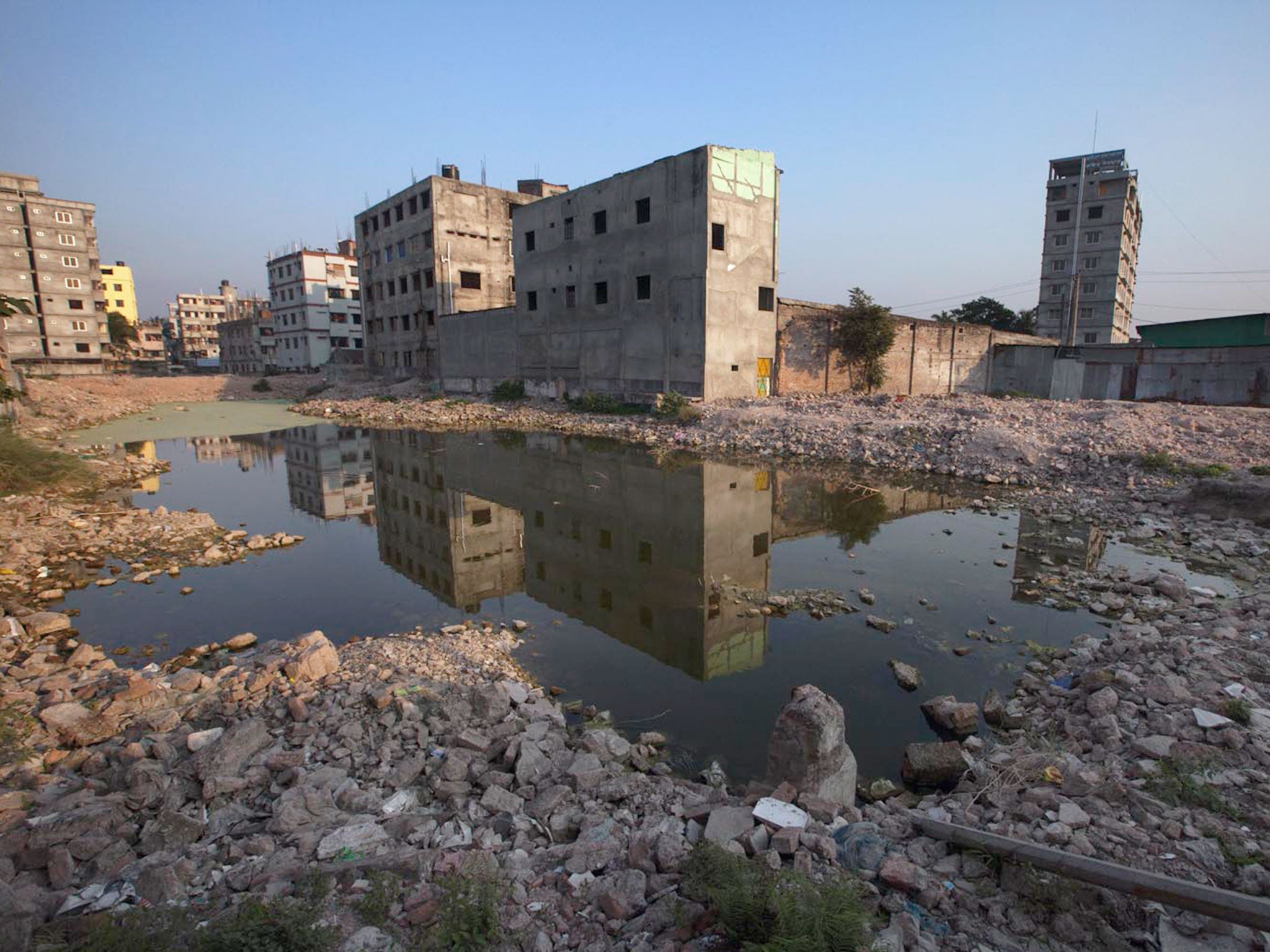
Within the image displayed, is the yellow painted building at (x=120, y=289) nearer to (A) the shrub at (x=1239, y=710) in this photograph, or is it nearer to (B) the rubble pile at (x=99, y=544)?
(B) the rubble pile at (x=99, y=544)

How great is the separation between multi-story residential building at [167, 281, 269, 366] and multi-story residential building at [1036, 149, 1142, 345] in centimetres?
7820

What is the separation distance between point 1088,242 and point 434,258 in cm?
4544

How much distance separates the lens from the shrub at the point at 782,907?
2.18m

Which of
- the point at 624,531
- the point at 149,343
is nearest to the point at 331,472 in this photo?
the point at 624,531

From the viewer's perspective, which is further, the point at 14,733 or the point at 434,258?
the point at 434,258

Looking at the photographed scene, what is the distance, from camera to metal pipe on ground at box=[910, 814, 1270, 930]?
2.19 metres

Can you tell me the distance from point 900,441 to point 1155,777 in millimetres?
12776

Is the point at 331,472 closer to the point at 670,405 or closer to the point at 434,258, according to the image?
the point at 670,405

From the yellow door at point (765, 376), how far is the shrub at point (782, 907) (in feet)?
67.9

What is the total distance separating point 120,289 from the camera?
5941 centimetres

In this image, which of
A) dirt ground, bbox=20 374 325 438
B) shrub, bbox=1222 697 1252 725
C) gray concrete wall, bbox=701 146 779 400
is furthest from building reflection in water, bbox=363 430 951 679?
dirt ground, bbox=20 374 325 438

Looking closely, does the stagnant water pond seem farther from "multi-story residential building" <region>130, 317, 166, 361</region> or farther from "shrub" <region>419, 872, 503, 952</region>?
"multi-story residential building" <region>130, 317, 166, 361</region>

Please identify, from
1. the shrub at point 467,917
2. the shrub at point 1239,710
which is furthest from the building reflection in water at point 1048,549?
the shrub at point 467,917

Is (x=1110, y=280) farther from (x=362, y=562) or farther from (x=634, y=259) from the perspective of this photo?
(x=362, y=562)
